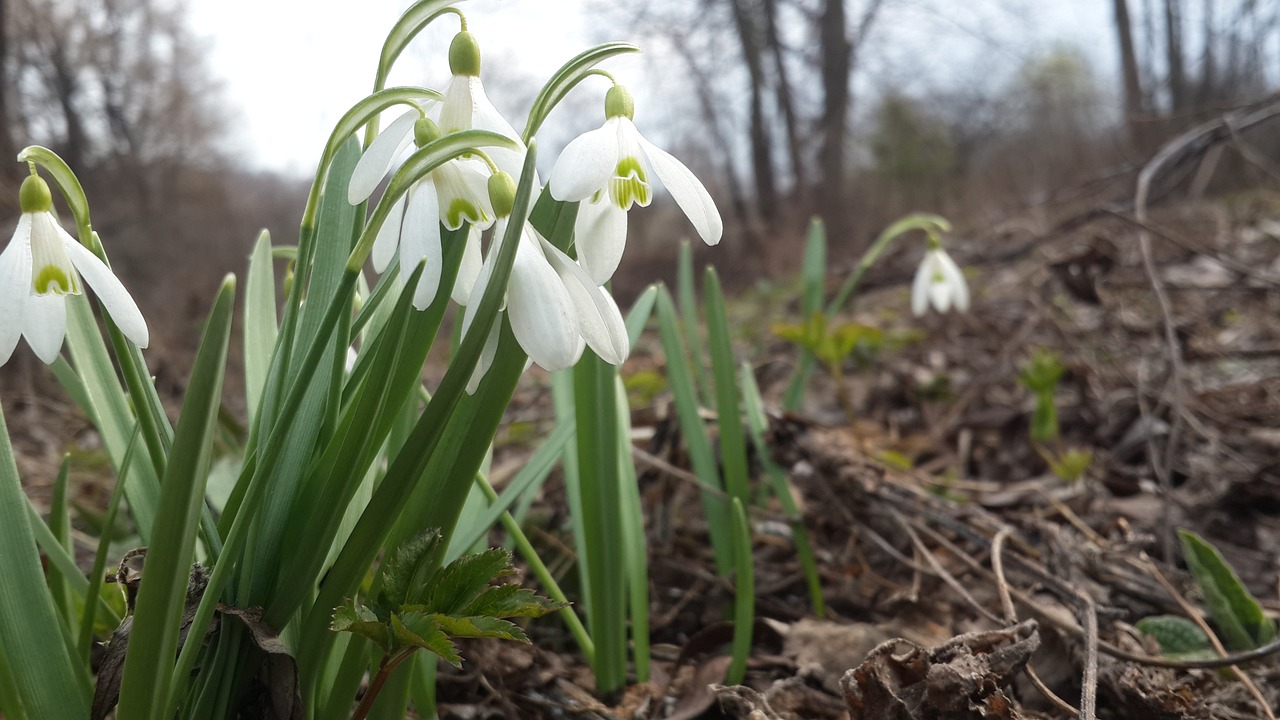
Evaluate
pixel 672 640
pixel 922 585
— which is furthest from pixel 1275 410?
pixel 672 640

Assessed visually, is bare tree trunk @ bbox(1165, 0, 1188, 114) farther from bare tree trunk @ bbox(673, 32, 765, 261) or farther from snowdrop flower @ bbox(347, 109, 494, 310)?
snowdrop flower @ bbox(347, 109, 494, 310)

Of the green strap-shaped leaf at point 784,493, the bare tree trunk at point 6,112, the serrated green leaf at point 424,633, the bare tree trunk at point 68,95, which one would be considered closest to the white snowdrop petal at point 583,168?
the serrated green leaf at point 424,633

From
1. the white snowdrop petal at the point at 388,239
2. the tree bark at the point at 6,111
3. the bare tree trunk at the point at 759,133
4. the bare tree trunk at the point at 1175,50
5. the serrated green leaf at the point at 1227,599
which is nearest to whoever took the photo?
the white snowdrop petal at the point at 388,239

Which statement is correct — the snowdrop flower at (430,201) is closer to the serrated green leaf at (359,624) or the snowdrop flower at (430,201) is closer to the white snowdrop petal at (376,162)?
the white snowdrop petal at (376,162)

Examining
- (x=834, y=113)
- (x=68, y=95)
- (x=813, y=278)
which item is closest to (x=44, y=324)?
(x=813, y=278)

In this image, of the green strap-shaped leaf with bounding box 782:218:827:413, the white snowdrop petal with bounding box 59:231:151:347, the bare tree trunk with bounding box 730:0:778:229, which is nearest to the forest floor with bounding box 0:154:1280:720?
the green strap-shaped leaf with bounding box 782:218:827:413

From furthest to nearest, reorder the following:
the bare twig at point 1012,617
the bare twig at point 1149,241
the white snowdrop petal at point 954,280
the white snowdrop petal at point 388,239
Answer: the white snowdrop petal at point 954,280
the bare twig at point 1149,241
the bare twig at point 1012,617
the white snowdrop petal at point 388,239
